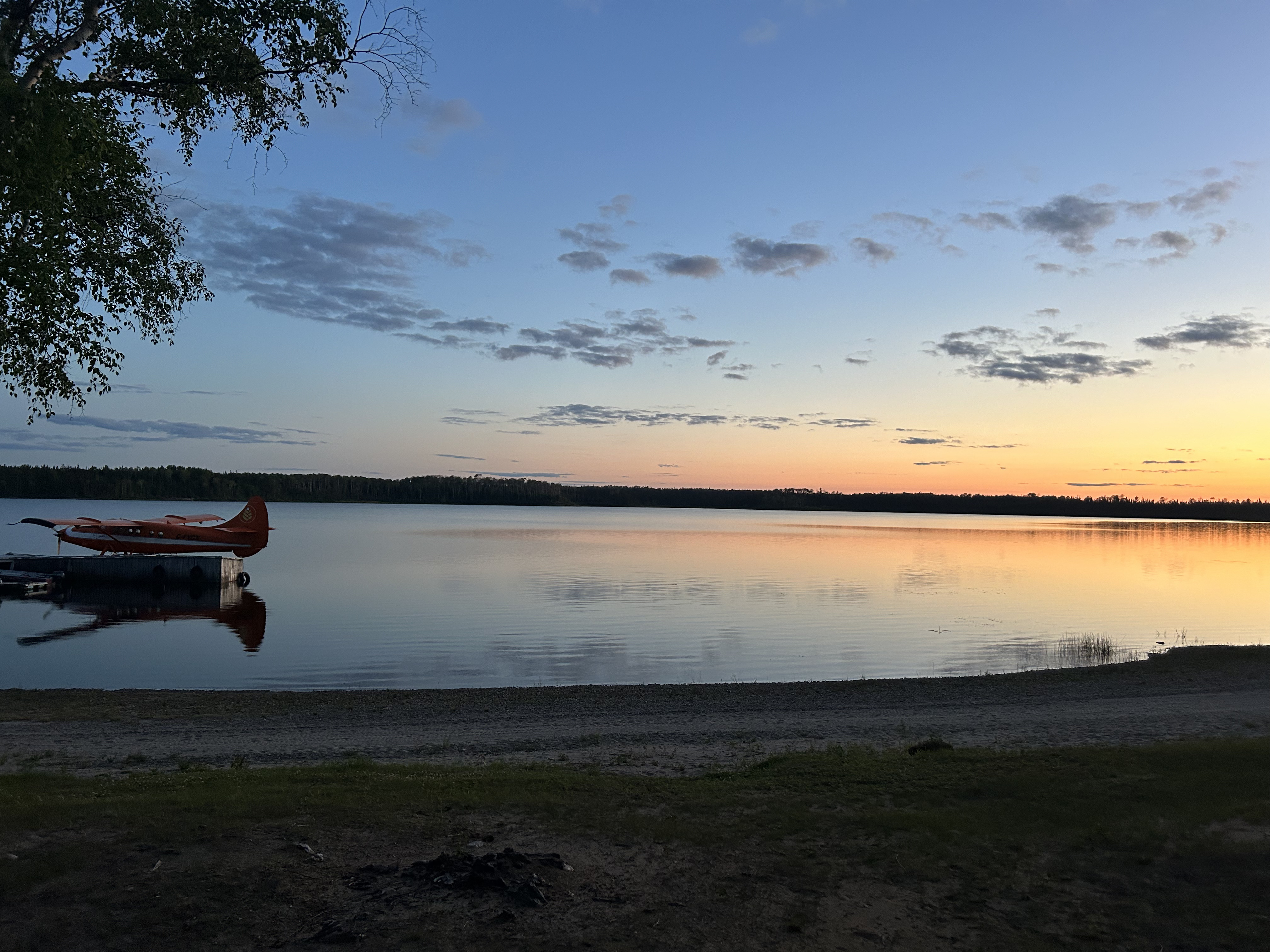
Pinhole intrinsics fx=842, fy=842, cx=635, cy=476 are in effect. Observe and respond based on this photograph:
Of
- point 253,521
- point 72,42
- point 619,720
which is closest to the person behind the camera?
point 72,42

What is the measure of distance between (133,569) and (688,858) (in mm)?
44576

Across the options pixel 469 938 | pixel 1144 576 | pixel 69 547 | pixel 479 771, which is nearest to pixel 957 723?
pixel 479 771

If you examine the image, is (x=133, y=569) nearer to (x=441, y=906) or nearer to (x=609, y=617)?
(x=609, y=617)

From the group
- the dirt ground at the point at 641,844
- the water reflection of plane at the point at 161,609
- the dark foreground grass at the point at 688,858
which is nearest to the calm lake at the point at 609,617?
the water reflection of plane at the point at 161,609

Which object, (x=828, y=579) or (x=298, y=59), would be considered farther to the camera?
(x=828, y=579)

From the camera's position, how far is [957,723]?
46.0 ft

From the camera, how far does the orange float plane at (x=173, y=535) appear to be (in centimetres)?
4597

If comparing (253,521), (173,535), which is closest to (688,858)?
(173,535)

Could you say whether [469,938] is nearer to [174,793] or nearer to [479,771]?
[174,793]

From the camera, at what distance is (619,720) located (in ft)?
47.7

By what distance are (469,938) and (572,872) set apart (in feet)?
3.80

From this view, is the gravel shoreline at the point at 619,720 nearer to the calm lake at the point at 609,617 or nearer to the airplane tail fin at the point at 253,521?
the calm lake at the point at 609,617

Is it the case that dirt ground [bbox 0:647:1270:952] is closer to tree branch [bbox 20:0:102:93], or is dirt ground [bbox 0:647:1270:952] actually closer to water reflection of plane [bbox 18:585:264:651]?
tree branch [bbox 20:0:102:93]

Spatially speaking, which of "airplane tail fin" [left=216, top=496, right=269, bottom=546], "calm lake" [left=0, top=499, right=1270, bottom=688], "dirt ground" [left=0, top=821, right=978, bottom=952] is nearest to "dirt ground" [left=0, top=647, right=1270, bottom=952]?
"dirt ground" [left=0, top=821, right=978, bottom=952]
